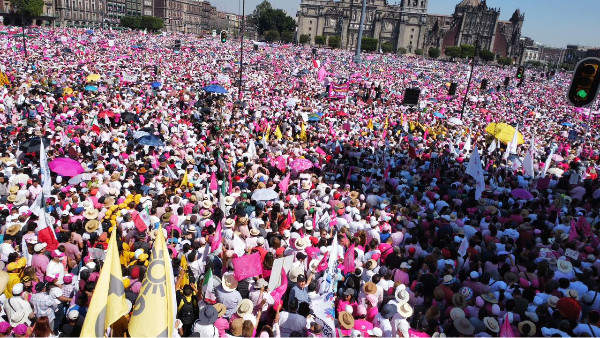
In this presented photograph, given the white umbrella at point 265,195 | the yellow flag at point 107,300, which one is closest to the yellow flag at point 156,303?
the yellow flag at point 107,300

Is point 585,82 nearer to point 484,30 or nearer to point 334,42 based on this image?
point 334,42

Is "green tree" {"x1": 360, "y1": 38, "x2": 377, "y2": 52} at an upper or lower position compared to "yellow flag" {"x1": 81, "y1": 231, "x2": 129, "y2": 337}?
upper

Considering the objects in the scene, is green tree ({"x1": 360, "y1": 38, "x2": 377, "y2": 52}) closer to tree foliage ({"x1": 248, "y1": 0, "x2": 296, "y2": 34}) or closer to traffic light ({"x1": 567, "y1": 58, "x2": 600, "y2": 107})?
tree foliage ({"x1": 248, "y1": 0, "x2": 296, "y2": 34})

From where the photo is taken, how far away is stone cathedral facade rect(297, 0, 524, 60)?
97.6 m

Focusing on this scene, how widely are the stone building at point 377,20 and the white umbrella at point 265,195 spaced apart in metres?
96.9

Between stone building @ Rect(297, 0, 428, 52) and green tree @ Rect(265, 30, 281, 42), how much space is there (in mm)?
13558

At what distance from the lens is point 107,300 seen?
4.16 meters

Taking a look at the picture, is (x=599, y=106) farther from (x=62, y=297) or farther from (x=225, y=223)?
(x=62, y=297)

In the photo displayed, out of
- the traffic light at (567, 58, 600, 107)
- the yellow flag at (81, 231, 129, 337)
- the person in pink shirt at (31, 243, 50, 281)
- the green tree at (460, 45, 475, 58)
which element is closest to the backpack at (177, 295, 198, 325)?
the yellow flag at (81, 231, 129, 337)

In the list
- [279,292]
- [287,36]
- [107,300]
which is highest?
[287,36]

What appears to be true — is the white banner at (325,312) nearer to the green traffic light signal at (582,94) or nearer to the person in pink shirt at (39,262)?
the person in pink shirt at (39,262)

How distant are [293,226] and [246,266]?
1.94 m

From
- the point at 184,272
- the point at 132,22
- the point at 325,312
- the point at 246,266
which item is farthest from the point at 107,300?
the point at 132,22

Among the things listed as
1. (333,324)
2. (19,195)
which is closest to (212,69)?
(19,195)
